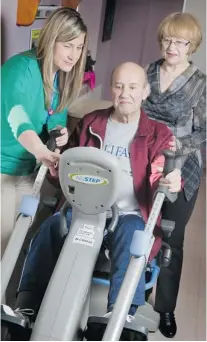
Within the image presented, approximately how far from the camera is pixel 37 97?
1.25 meters

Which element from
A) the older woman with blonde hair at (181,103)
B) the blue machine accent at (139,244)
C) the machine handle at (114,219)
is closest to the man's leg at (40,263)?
the machine handle at (114,219)

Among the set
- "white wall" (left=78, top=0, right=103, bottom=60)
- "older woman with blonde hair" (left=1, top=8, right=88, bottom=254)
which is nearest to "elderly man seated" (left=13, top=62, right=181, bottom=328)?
"older woman with blonde hair" (left=1, top=8, right=88, bottom=254)

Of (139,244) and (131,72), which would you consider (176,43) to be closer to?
(131,72)

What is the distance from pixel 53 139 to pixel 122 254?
1.16ft

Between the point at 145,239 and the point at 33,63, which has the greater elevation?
the point at 33,63

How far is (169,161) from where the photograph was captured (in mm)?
1125

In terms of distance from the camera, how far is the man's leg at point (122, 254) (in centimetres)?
110

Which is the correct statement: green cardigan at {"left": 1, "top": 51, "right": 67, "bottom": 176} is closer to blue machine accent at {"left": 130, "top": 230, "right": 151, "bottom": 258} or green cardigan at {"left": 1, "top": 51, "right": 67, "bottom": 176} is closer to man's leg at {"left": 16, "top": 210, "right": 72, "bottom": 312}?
man's leg at {"left": 16, "top": 210, "right": 72, "bottom": 312}

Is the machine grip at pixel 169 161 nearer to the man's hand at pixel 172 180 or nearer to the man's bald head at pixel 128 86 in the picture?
the man's hand at pixel 172 180

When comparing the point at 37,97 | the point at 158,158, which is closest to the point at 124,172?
the point at 158,158

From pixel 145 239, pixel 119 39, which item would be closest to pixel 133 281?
pixel 145 239

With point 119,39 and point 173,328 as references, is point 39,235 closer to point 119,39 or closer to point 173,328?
point 173,328

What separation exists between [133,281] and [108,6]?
42.8 inches

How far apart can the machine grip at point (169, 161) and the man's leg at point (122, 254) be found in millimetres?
154
